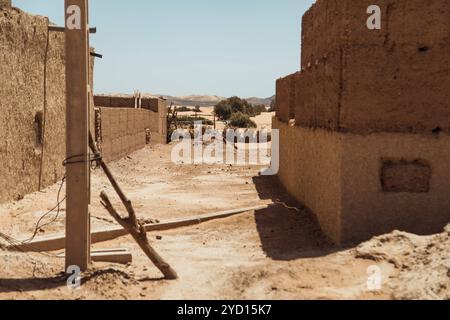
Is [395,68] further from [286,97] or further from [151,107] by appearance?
[151,107]

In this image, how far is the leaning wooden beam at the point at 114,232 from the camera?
262 inches

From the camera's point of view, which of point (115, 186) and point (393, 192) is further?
point (393, 192)

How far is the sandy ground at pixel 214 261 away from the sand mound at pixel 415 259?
0.07m

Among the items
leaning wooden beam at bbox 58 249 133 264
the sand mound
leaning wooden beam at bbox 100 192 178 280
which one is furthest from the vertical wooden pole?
the sand mound

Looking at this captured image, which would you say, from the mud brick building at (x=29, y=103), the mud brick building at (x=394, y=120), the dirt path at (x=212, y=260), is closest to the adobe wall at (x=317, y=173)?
the mud brick building at (x=394, y=120)

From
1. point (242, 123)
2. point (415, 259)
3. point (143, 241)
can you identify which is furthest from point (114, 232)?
point (242, 123)

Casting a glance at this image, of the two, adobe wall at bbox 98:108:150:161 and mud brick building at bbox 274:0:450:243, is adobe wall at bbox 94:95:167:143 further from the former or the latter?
mud brick building at bbox 274:0:450:243

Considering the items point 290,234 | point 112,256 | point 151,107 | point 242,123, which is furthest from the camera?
point 242,123

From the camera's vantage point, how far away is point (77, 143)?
555cm

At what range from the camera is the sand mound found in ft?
14.6

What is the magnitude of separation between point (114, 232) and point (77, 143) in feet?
7.98

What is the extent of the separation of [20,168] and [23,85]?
4.44ft

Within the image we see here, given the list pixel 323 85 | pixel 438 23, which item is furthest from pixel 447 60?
pixel 323 85
